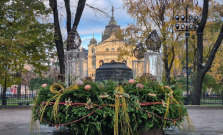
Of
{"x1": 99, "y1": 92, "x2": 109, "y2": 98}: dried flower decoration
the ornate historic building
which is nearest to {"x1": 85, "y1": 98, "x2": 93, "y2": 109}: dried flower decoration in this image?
{"x1": 99, "y1": 92, "x2": 109, "y2": 98}: dried flower decoration

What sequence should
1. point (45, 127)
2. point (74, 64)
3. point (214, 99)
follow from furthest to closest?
point (214, 99) → point (74, 64) → point (45, 127)

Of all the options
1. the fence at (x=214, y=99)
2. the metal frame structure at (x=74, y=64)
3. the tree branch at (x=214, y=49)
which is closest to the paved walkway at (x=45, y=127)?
the metal frame structure at (x=74, y=64)

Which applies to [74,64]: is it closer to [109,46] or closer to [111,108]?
[111,108]

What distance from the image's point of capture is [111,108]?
6.41m

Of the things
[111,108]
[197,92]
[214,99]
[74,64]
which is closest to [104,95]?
[111,108]

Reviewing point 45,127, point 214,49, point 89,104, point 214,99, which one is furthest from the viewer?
point 214,99

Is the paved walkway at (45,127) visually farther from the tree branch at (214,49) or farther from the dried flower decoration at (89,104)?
the tree branch at (214,49)

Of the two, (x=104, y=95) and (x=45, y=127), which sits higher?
(x=104, y=95)

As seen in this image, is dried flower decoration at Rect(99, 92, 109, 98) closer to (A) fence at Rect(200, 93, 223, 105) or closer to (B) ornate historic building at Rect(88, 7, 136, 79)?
(B) ornate historic building at Rect(88, 7, 136, 79)

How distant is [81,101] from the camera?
659cm

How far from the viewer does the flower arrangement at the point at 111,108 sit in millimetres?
6289

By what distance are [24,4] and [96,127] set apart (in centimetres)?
1316

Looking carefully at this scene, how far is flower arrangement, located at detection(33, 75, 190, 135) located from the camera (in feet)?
20.6

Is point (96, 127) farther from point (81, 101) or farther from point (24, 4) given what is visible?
point (24, 4)
